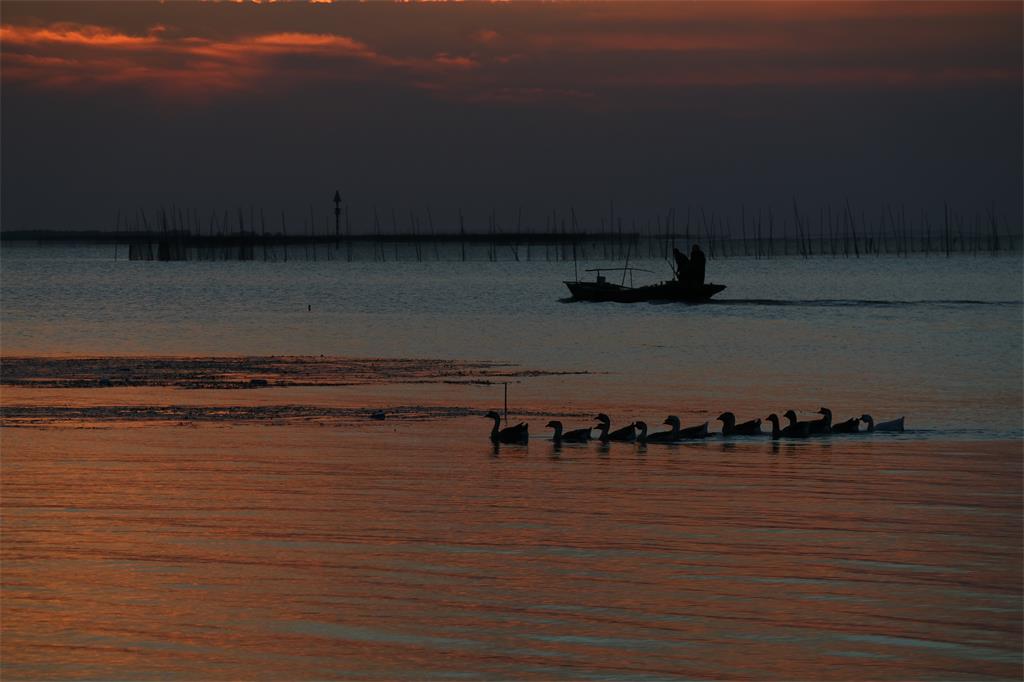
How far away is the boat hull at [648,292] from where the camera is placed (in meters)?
66.9

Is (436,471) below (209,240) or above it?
below

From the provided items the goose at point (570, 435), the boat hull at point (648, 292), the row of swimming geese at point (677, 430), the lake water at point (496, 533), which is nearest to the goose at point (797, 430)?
the row of swimming geese at point (677, 430)

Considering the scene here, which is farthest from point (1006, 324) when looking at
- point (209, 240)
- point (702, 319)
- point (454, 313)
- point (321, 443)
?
point (209, 240)

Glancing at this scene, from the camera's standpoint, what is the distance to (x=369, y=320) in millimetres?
59125

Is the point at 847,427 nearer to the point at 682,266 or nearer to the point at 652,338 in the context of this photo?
the point at 652,338

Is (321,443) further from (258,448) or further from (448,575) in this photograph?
(448,575)

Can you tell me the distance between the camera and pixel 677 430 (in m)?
22.4

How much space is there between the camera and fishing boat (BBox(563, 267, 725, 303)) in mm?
66812

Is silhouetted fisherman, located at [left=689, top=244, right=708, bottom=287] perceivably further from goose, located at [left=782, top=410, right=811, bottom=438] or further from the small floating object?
goose, located at [left=782, top=410, right=811, bottom=438]

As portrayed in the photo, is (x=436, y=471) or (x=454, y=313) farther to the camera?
(x=454, y=313)

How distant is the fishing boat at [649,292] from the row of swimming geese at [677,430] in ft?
139

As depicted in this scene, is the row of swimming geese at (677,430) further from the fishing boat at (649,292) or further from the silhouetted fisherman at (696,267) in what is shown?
the fishing boat at (649,292)

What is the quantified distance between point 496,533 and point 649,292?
183 feet

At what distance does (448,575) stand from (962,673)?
4.77 metres
